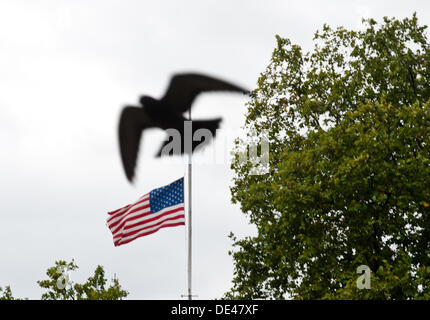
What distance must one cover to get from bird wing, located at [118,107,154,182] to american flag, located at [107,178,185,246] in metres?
2.40

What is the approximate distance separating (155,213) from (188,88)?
4.09m

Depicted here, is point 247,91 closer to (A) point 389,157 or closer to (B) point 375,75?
(A) point 389,157

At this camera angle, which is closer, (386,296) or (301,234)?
(386,296)

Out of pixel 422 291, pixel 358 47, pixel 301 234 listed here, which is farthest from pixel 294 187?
pixel 358 47

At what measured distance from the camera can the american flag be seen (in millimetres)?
18953

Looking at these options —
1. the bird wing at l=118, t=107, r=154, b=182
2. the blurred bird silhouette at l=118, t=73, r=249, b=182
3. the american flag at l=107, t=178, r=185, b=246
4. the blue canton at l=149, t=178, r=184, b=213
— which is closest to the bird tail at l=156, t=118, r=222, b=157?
the blurred bird silhouette at l=118, t=73, r=249, b=182

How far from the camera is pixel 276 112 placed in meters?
25.6

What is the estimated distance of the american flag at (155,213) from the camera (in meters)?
19.0

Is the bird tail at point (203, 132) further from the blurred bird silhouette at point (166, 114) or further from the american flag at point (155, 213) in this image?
the american flag at point (155, 213)

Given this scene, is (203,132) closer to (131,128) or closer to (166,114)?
(166,114)

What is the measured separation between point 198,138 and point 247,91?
3206 millimetres

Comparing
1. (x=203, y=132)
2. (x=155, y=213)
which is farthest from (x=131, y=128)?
(x=155, y=213)
